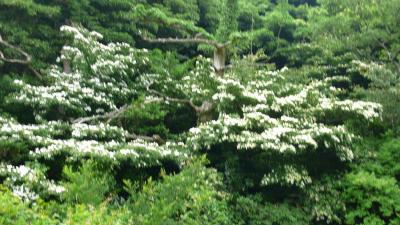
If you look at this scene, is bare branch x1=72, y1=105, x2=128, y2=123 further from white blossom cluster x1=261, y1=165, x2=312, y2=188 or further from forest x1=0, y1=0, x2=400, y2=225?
white blossom cluster x1=261, y1=165, x2=312, y2=188

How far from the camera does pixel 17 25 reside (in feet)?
43.7

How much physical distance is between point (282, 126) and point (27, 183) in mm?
4654

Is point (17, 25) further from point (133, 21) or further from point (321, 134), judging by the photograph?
point (321, 134)

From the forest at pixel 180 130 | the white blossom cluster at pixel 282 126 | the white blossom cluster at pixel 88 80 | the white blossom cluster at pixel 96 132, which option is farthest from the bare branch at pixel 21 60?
the white blossom cluster at pixel 282 126

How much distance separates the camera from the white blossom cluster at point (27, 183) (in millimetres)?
7184

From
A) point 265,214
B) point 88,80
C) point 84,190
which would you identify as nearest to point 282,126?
point 265,214

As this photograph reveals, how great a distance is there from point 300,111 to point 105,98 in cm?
450

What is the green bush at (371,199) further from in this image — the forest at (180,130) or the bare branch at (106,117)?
the bare branch at (106,117)

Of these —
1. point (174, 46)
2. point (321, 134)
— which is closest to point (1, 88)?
point (174, 46)

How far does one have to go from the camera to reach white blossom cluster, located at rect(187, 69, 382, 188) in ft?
28.4

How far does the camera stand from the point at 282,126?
9.20 m

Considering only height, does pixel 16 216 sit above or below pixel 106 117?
above

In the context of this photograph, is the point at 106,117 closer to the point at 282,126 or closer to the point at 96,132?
the point at 96,132

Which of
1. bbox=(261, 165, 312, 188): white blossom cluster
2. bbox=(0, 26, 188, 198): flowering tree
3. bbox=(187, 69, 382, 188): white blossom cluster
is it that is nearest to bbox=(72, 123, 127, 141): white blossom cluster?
bbox=(0, 26, 188, 198): flowering tree
